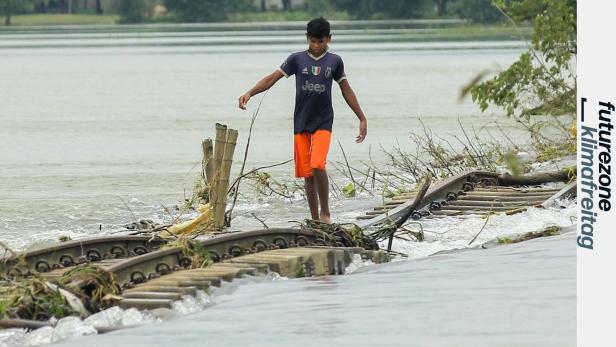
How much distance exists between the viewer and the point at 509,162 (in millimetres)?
5195

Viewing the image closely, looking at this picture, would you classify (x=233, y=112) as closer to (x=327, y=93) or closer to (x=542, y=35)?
(x=542, y=35)

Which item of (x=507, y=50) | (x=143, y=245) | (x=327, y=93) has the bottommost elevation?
(x=507, y=50)

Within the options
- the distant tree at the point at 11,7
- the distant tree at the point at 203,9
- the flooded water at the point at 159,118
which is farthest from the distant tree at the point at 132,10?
the flooded water at the point at 159,118

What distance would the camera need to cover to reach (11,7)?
490 ft

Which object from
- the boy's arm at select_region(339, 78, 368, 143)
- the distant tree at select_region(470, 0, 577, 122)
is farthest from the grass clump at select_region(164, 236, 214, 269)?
the distant tree at select_region(470, 0, 577, 122)

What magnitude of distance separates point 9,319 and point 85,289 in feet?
2.76

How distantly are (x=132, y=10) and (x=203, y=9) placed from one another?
731 centimetres

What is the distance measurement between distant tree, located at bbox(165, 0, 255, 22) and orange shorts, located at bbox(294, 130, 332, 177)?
136 metres

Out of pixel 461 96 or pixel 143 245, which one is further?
pixel 143 245

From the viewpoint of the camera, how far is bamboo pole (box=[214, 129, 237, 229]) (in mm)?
13164

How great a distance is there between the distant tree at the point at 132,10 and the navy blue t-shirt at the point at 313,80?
450 feet

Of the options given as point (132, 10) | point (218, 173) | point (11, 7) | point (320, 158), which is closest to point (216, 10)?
point (132, 10)

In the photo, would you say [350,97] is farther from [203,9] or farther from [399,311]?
[203,9]
